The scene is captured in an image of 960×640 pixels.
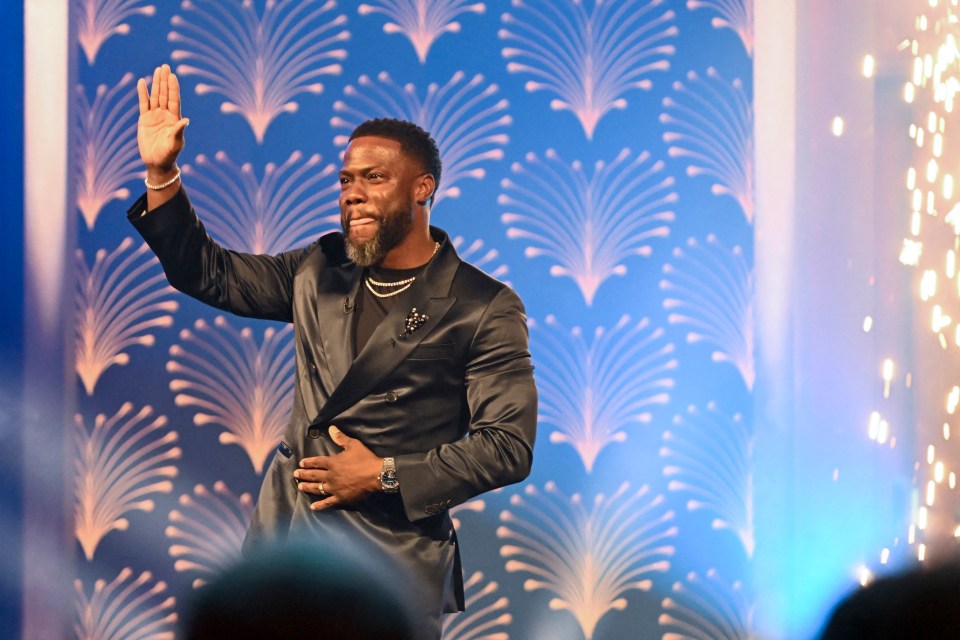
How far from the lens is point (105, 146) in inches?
125

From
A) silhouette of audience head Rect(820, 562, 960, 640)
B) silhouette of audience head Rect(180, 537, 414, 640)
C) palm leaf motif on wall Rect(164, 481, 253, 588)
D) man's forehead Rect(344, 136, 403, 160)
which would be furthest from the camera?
palm leaf motif on wall Rect(164, 481, 253, 588)

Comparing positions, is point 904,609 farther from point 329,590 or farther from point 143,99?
point 143,99

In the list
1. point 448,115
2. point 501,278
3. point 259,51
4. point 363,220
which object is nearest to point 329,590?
point 363,220

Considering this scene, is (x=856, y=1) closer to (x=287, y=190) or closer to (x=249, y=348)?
(x=287, y=190)

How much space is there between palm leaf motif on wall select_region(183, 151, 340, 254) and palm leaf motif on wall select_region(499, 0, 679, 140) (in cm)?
64

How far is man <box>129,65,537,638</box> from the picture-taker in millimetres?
2371

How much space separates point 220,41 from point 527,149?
0.90 meters

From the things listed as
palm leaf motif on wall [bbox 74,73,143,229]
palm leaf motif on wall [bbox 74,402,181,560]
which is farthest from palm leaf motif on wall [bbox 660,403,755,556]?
palm leaf motif on wall [bbox 74,73,143,229]

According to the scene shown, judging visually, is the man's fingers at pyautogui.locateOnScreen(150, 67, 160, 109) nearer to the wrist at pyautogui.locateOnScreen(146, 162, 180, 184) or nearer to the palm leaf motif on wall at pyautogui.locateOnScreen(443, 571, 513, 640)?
the wrist at pyautogui.locateOnScreen(146, 162, 180, 184)

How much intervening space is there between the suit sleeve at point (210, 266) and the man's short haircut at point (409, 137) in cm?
34

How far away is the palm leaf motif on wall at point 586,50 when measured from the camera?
3197 mm

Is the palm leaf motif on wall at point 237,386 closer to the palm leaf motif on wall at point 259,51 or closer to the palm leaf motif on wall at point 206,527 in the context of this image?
the palm leaf motif on wall at point 206,527

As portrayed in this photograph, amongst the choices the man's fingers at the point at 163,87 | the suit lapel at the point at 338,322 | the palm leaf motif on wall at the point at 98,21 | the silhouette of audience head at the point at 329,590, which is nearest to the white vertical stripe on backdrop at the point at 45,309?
the palm leaf motif on wall at the point at 98,21

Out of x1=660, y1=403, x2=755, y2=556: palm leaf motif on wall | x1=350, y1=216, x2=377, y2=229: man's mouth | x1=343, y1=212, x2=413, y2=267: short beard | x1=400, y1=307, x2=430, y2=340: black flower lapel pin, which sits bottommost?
x1=660, y1=403, x2=755, y2=556: palm leaf motif on wall
